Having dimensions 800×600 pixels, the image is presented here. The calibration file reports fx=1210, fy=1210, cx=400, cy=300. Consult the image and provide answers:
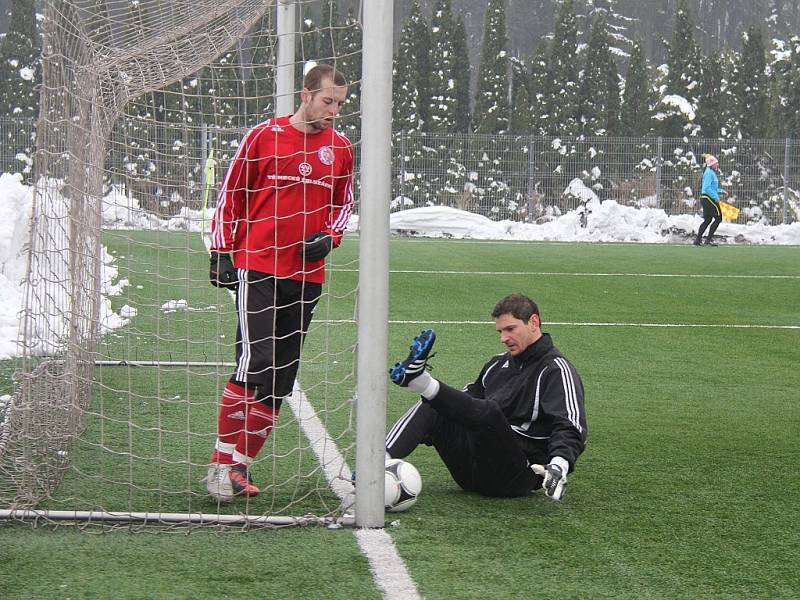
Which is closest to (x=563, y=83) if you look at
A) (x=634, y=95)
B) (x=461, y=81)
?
(x=634, y=95)

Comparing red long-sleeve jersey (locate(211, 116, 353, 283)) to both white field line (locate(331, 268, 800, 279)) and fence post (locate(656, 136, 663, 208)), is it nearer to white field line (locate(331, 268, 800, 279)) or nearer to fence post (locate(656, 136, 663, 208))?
white field line (locate(331, 268, 800, 279))

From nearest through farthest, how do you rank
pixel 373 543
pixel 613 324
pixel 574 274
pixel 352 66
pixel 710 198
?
pixel 373 543 → pixel 352 66 → pixel 613 324 → pixel 574 274 → pixel 710 198

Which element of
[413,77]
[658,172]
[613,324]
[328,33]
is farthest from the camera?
[413,77]

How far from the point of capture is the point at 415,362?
14.1 ft

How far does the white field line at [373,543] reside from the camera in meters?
3.64

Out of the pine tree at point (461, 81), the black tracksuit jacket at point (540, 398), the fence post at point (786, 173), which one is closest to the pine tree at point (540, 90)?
the pine tree at point (461, 81)

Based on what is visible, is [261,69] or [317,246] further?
[261,69]

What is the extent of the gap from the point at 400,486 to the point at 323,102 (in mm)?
1497

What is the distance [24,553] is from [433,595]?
4.48 feet

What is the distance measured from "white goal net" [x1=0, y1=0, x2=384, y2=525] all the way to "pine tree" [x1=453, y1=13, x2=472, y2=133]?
35.0 m

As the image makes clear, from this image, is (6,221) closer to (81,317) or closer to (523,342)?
(81,317)

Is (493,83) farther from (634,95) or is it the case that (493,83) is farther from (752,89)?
(752,89)

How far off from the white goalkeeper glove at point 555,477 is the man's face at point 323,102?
1576mm

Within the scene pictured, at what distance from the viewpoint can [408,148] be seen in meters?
29.5
